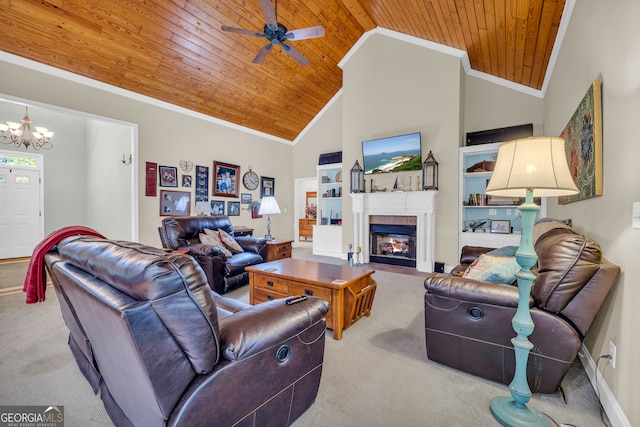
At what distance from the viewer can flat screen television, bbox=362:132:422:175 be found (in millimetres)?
5118

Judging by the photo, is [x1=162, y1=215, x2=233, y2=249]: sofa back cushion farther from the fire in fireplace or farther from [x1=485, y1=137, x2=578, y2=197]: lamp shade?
[x1=485, y1=137, x2=578, y2=197]: lamp shade

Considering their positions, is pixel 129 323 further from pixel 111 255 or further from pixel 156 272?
pixel 111 255

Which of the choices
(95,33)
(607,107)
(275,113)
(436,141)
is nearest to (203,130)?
(275,113)

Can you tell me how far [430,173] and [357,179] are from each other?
1433mm

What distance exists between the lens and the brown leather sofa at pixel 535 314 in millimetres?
1479

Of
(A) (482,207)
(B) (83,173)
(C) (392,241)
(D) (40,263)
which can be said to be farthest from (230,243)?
(B) (83,173)

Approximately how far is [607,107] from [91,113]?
19.9 ft

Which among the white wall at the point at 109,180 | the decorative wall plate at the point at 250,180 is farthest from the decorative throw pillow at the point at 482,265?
the decorative wall plate at the point at 250,180

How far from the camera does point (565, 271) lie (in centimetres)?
149

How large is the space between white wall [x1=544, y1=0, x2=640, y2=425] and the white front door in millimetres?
9313

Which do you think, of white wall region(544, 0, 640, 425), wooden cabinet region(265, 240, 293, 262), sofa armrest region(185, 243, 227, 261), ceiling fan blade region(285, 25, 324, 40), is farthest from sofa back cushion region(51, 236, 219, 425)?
ceiling fan blade region(285, 25, 324, 40)

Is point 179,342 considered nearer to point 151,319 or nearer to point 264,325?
point 151,319

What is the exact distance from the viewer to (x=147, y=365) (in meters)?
0.87

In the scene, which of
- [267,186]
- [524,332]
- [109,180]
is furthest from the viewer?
[267,186]
